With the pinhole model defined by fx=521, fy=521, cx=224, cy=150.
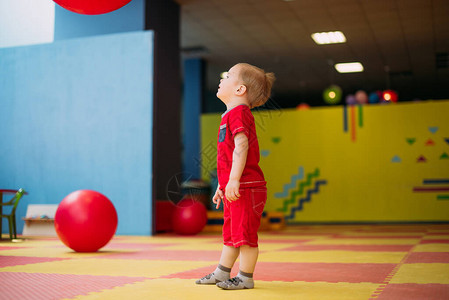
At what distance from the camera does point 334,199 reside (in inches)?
464

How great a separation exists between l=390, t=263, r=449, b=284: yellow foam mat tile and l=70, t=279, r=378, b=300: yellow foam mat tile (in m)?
0.31

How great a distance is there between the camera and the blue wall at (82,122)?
7551 mm

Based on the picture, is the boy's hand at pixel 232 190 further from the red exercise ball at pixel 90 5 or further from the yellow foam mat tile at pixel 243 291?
the red exercise ball at pixel 90 5

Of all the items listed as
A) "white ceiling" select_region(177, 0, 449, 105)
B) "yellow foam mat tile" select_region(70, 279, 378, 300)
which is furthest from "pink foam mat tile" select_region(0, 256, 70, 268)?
"white ceiling" select_region(177, 0, 449, 105)

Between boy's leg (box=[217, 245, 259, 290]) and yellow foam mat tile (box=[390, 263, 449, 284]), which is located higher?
boy's leg (box=[217, 245, 259, 290])

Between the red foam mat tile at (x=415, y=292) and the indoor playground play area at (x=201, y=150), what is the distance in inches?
0.5

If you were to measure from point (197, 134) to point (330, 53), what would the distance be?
3.73 meters

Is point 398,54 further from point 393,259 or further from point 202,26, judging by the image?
point 393,259

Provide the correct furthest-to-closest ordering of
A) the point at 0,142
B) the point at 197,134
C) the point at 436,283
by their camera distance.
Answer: the point at 197,134 < the point at 0,142 < the point at 436,283

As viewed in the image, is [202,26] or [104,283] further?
[202,26]

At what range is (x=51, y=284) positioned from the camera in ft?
9.08

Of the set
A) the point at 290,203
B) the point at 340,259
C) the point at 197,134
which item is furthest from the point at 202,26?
the point at 340,259

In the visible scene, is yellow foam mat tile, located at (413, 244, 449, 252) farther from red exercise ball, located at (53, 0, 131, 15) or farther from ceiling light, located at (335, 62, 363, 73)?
ceiling light, located at (335, 62, 363, 73)

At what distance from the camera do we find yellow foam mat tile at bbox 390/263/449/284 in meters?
2.80
